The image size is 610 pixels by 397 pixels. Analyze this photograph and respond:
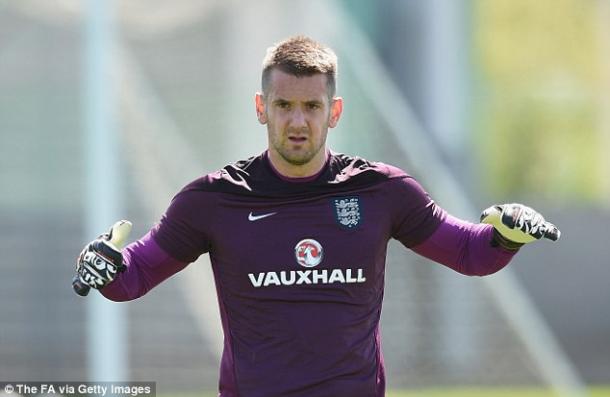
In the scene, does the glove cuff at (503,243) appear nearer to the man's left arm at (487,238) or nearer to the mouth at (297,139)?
the man's left arm at (487,238)

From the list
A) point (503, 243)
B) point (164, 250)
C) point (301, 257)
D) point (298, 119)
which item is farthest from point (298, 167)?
point (503, 243)

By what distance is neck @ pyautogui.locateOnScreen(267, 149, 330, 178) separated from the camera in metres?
5.00

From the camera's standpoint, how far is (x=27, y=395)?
6.68 metres

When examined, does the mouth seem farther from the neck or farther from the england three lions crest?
the england three lions crest

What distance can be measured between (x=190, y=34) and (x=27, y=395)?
10.9 metres

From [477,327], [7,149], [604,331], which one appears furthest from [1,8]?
[604,331]

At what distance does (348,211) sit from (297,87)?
1.63ft

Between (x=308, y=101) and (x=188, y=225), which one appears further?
(x=188, y=225)

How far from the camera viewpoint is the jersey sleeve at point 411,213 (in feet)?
16.5

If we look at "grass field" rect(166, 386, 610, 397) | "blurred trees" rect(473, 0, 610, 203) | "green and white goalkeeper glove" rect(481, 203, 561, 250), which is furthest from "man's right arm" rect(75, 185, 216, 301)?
"blurred trees" rect(473, 0, 610, 203)

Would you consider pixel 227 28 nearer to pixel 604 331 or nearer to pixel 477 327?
pixel 477 327

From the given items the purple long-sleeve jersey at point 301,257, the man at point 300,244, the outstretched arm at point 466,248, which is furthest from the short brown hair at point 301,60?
the outstretched arm at point 466,248

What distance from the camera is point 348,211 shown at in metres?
4.97

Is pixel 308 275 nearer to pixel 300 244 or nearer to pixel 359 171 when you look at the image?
pixel 300 244
